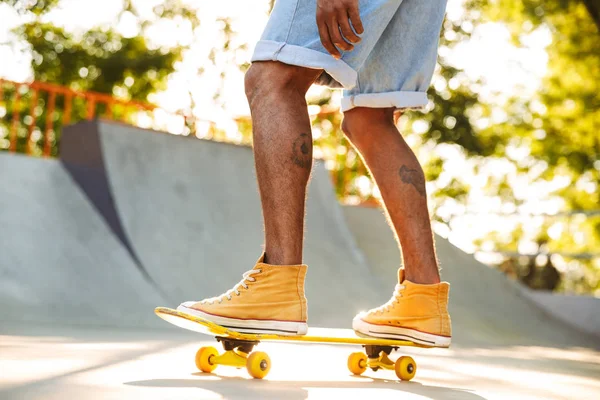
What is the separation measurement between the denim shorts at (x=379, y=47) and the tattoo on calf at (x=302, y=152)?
22 centimetres

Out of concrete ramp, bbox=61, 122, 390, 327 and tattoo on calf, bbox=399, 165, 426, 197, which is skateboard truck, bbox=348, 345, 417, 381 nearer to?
tattoo on calf, bbox=399, 165, 426, 197

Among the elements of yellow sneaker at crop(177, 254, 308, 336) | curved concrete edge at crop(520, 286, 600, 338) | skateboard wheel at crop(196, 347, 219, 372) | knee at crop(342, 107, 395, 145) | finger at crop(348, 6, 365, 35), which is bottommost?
curved concrete edge at crop(520, 286, 600, 338)

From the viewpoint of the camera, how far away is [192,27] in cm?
2209

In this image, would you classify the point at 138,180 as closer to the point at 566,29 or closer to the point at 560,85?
the point at 566,29

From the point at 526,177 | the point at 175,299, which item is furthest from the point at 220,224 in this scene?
the point at 526,177

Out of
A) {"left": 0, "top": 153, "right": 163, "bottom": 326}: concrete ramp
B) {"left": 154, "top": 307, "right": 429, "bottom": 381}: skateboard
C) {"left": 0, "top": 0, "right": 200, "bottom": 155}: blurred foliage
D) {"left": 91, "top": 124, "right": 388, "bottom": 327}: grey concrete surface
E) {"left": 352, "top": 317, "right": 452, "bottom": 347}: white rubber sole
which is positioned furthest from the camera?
{"left": 0, "top": 0, "right": 200, "bottom": 155}: blurred foliage

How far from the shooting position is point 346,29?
2.18 m

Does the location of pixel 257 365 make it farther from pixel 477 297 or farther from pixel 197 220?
pixel 477 297

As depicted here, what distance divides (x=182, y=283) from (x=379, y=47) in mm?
3545

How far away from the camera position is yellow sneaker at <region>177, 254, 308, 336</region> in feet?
7.00

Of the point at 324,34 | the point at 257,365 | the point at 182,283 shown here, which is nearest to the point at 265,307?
the point at 257,365

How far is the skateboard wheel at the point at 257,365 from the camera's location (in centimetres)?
216

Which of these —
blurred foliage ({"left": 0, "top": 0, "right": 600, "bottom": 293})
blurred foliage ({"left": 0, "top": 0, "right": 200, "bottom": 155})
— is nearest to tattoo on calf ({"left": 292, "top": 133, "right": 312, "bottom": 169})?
blurred foliage ({"left": 0, "top": 0, "right": 600, "bottom": 293})

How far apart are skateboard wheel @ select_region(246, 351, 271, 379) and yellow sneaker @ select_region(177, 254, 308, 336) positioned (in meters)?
0.09
